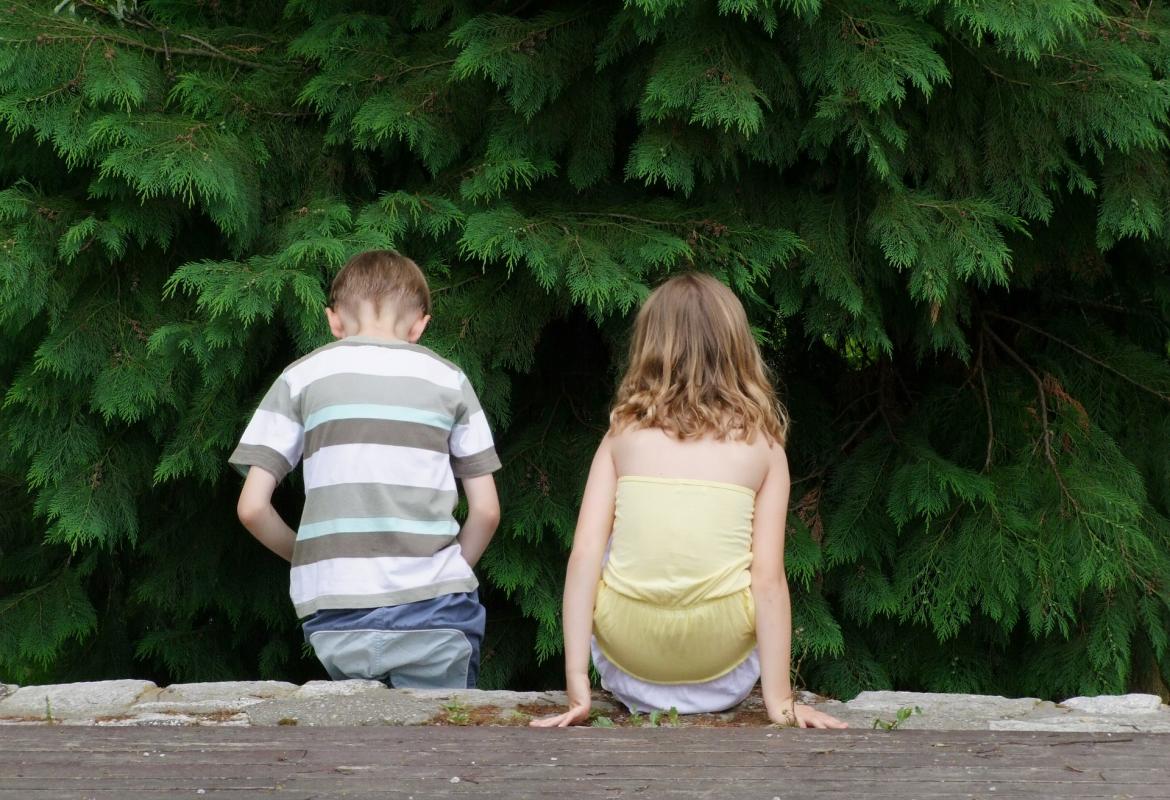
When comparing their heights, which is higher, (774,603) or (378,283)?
(378,283)

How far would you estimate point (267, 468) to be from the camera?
9.84ft

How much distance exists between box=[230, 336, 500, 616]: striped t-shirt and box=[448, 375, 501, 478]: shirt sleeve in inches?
→ 2.1

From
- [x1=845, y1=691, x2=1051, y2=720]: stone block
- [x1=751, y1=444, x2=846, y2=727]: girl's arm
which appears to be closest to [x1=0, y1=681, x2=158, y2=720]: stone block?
[x1=751, y1=444, x2=846, y2=727]: girl's arm

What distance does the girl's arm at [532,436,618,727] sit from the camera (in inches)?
103

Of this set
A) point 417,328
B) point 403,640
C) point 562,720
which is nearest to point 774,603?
point 562,720

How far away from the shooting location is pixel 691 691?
2816 mm

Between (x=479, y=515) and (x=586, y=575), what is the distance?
55cm

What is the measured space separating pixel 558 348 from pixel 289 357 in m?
1.03

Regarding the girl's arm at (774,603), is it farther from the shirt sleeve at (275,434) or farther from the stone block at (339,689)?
the shirt sleeve at (275,434)

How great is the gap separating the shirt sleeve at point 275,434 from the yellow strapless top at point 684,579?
0.89m

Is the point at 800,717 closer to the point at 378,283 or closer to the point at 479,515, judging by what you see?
the point at 479,515

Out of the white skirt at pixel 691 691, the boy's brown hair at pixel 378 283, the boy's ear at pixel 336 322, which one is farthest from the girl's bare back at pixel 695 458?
the boy's ear at pixel 336 322

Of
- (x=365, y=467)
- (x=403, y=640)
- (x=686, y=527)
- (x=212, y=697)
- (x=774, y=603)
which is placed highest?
(x=365, y=467)

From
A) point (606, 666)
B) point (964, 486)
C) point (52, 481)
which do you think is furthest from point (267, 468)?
point (964, 486)
